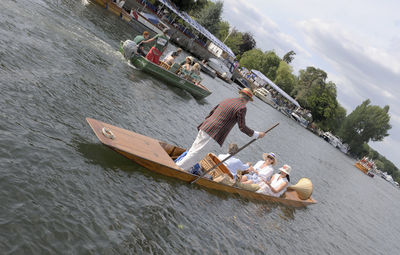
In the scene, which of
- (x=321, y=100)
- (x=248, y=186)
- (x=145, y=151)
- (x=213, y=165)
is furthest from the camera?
(x=321, y=100)

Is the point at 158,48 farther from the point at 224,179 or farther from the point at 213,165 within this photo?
the point at 224,179

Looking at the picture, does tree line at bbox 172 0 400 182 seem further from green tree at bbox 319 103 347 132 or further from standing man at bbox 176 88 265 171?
standing man at bbox 176 88 265 171

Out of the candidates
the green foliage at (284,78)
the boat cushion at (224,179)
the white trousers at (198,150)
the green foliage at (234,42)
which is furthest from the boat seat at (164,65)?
the green foliage at (284,78)

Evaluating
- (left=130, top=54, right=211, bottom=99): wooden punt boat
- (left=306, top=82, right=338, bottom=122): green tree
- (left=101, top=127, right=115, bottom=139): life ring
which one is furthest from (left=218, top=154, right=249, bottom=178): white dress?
(left=306, top=82, right=338, bottom=122): green tree

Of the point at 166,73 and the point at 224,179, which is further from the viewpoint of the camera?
the point at 166,73

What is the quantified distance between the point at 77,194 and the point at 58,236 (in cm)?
134

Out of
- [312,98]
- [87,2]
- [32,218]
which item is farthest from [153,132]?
[312,98]

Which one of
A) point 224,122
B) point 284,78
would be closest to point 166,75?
point 224,122

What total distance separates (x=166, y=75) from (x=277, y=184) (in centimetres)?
1089

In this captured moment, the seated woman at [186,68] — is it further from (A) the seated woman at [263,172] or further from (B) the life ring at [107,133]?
(B) the life ring at [107,133]

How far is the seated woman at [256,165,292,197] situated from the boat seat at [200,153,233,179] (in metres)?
1.80

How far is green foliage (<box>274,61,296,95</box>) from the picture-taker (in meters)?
89.8

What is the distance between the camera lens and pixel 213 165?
10.9 meters

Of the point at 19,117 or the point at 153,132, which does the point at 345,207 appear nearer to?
the point at 153,132
